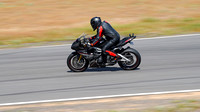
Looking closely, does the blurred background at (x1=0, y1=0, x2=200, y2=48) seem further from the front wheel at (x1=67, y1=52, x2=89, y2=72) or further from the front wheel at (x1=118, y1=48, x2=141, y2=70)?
the front wheel at (x1=118, y1=48, x2=141, y2=70)

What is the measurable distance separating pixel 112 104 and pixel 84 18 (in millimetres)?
14971

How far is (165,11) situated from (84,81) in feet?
48.6

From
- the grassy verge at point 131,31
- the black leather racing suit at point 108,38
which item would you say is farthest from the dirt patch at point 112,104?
the grassy verge at point 131,31

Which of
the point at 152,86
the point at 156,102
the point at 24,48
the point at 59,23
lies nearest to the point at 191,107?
the point at 156,102

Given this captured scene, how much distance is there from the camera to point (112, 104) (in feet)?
25.1

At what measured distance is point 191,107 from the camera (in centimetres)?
703

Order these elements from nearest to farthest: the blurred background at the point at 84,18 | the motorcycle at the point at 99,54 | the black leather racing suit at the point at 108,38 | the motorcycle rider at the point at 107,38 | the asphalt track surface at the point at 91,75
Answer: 1. the asphalt track surface at the point at 91,75
2. the motorcycle rider at the point at 107,38
3. the black leather racing suit at the point at 108,38
4. the motorcycle at the point at 99,54
5. the blurred background at the point at 84,18

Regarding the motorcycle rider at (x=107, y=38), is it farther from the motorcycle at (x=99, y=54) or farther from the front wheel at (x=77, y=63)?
the front wheel at (x=77, y=63)

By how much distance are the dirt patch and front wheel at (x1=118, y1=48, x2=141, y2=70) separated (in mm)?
2629

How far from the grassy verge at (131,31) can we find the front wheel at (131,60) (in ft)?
21.0

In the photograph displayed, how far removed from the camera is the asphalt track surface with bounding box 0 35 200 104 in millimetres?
8984

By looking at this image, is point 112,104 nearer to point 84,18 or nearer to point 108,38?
point 108,38

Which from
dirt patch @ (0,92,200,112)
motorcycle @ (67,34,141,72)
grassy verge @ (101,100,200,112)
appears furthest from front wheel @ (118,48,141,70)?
grassy verge @ (101,100,200,112)

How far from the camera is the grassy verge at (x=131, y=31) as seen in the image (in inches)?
680
